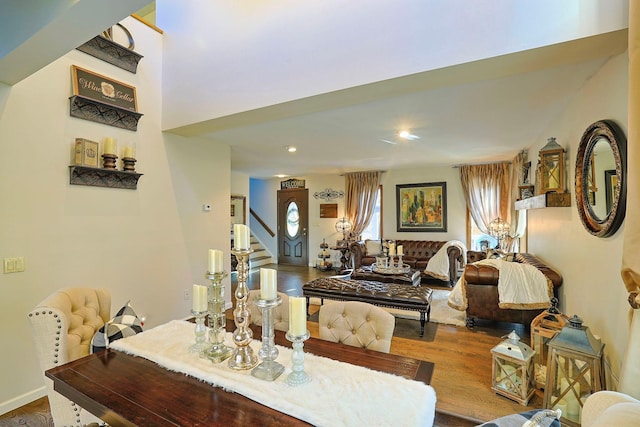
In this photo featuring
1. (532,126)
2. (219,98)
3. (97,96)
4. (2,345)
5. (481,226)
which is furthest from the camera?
(481,226)

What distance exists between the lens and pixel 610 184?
2.08 m

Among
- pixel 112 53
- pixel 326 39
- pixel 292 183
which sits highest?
pixel 112 53

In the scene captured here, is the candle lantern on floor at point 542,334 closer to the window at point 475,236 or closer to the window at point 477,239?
the window at point 477,239

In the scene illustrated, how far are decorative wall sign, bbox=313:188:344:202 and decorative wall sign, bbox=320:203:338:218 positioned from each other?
17 cm

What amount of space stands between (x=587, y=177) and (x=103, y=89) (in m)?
4.40

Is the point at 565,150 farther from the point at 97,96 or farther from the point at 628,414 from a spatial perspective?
the point at 97,96

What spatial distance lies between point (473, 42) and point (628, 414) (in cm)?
203

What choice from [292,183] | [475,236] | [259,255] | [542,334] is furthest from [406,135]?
[259,255]

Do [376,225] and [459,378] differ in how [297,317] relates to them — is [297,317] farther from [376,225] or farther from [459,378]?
[376,225]

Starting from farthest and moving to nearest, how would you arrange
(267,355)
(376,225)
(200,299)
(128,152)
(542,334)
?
(376,225) < (128,152) < (542,334) < (200,299) < (267,355)

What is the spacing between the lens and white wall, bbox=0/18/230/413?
2.29 metres

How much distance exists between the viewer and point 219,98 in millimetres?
3012

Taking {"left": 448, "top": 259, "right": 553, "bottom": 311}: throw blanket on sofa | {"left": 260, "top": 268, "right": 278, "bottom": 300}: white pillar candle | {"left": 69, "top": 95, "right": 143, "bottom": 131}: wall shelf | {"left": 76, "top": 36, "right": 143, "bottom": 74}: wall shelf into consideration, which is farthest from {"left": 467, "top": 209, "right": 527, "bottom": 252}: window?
{"left": 76, "top": 36, "right": 143, "bottom": 74}: wall shelf

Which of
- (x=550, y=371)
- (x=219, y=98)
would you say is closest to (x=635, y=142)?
(x=550, y=371)
